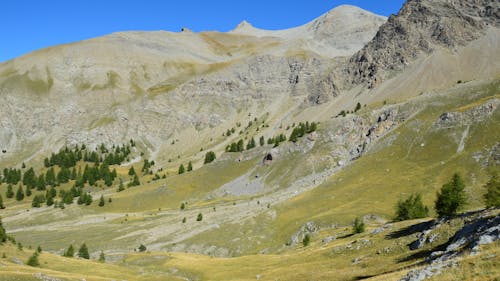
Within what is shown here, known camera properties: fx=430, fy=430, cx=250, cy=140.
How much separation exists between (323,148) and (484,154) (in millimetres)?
67003

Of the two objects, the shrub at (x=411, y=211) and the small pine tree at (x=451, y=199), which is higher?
the small pine tree at (x=451, y=199)

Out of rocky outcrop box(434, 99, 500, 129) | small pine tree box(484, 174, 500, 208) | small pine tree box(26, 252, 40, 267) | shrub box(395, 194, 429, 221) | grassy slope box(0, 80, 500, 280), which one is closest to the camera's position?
grassy slope box(0, 80, 500, 280)

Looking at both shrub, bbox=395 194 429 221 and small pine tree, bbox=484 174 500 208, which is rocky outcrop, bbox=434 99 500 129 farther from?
small pine tree, bbox=484 174 500 208

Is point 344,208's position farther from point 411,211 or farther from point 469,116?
point 469,116

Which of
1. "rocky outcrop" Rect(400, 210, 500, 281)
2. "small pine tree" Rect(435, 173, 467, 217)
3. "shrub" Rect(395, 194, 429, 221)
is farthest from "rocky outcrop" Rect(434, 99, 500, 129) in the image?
"rocky outcrop" Rect(400, 210, 500, 281)

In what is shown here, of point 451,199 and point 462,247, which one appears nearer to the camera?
point 462,247

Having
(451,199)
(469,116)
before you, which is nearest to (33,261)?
(451,199)

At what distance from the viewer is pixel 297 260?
63875 mm

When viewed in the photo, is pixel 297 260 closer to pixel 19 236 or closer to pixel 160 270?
pixel 160 270

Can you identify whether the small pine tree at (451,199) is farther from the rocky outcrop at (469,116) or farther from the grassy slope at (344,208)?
the rocky outcrop at (469,116)

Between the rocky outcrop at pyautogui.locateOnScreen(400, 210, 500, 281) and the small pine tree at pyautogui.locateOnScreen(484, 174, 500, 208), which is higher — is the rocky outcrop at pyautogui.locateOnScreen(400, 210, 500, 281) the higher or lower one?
the higher one

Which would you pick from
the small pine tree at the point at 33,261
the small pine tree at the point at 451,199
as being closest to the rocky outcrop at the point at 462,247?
the small pine tree at the point at 451,199

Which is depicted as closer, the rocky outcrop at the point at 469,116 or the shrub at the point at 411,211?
the shrub at the point at 411,211

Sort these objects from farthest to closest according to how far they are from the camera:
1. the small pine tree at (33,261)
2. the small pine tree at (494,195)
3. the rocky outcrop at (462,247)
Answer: the small pine tree at (494,195) → the small pine tree at (33,261) → the rocky outcrop at (462,247)
